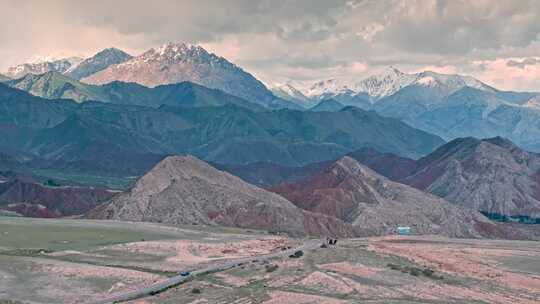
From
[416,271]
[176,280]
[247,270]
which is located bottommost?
[176,280]

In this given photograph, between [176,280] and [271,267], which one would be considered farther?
[271,267]

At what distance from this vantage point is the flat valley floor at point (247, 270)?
320 ft

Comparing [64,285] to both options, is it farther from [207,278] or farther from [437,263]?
[437,263]

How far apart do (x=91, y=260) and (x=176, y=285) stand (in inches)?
1099

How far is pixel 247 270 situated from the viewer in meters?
115

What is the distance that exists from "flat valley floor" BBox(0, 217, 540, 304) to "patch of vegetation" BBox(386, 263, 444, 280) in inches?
6.5

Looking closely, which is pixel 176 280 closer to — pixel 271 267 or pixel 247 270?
pixel 247 270

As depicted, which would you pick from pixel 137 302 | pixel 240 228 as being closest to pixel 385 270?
pixel 137 302

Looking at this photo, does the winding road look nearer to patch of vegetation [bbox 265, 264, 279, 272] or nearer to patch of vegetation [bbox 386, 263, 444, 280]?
patch of vegetation [bbox 265, 264, 279, 272]

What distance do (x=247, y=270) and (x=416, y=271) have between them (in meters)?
24.1

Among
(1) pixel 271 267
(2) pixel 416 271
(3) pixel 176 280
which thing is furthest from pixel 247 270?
(2) pixel 416 271

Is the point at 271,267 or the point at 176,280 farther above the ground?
the point at 271,267

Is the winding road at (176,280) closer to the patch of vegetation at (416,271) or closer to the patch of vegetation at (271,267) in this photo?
the patch of vegetation at (271,267)

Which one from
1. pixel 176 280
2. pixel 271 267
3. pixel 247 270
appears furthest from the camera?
pixel 247 270
